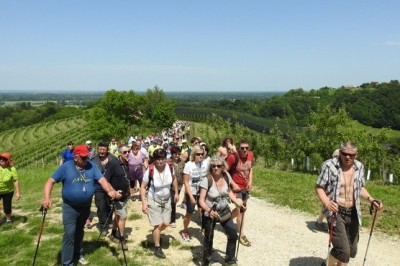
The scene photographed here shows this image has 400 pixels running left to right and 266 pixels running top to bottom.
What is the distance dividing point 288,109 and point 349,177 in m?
125

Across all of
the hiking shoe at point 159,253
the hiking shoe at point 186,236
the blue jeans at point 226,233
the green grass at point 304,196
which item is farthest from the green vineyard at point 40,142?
the blue jeans at point 226,233

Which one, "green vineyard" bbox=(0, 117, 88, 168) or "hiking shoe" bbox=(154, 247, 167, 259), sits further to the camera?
"green vineyard" bbox=(0, 117, 88, 168)

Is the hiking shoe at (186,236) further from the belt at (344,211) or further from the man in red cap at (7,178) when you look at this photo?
the man in red cap at (7,178)

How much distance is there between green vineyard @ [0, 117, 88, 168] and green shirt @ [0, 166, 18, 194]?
40877 millimetres

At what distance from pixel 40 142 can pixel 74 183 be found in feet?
260

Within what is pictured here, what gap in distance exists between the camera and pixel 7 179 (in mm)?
8695

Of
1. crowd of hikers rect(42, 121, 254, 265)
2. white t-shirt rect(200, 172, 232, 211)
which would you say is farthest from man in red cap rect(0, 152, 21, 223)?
white t-shirt rect(200, 172, 232, 211)

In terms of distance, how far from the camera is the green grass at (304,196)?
32.6ft

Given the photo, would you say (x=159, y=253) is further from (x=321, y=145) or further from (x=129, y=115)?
(x=129, y=115)

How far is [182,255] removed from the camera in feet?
23.9

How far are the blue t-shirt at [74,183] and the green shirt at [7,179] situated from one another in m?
3.79

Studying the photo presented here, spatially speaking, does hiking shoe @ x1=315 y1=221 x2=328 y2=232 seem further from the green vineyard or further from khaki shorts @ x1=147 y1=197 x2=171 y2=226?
the green vineyard

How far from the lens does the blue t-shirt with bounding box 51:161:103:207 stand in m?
5.78

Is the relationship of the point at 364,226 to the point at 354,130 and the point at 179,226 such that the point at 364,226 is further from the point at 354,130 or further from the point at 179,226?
the point at 354,130
